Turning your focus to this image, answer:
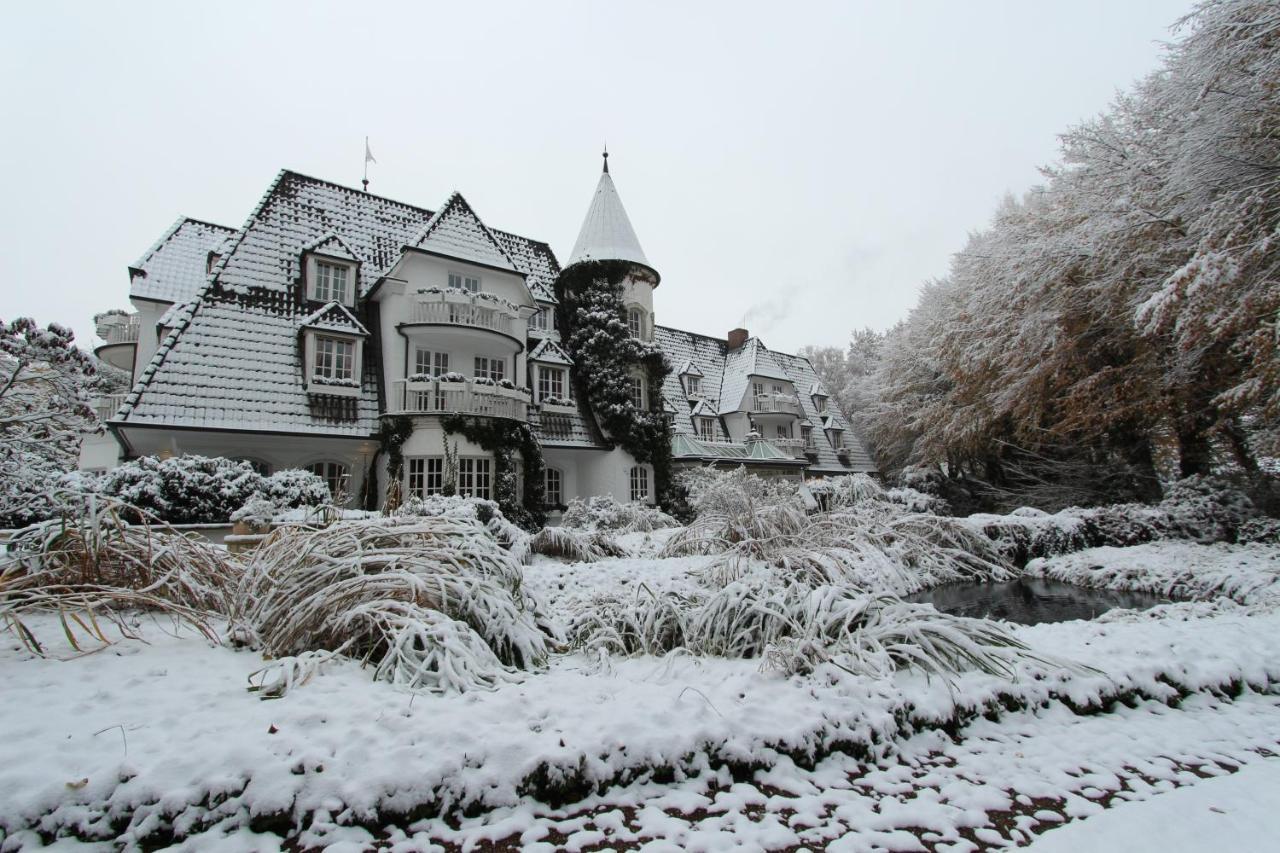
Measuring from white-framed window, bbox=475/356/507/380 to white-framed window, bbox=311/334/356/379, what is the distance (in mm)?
3539

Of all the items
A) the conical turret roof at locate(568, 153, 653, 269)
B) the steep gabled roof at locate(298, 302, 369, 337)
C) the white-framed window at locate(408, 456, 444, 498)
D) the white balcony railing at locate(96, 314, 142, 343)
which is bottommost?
the white-framed window at locate(408, 456, 444, 498)

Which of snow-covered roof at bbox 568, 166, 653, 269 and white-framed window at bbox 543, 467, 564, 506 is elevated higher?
snow-covered roof at bbox 568, 166, 653, 269

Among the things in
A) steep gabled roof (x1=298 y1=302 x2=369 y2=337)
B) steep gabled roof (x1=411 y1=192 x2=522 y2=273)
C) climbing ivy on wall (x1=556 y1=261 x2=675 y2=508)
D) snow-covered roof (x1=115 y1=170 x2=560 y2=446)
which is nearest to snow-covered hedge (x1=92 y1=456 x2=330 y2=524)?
snow-covered roof (x1=115 y1=170 x2=560 y2=446)

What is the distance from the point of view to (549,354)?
753 inches

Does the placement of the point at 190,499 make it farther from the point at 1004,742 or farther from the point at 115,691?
the point at 1004,742

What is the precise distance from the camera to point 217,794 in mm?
2225

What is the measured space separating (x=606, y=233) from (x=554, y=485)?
10.3 m

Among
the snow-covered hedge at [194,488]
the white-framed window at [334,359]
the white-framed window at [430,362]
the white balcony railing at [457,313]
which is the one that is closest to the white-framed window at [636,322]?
the white balcony railing at [457,313]

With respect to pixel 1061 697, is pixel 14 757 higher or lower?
higher

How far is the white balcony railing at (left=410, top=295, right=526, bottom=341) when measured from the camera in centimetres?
1622

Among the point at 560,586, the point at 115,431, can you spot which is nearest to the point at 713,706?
the point at 560,586

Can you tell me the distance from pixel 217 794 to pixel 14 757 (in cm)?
84

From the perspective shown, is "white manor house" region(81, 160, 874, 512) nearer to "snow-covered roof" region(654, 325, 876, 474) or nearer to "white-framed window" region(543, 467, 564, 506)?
"white-framed window" region(543, 467, 564, 506)

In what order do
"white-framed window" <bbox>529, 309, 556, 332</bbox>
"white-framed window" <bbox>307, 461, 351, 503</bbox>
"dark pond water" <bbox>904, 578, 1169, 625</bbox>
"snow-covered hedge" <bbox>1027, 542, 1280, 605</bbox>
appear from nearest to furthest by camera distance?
"dark pond water" <bbox>904, 578, 1169, 625</bbox> → "snow-covered hedge" <bbox>1027, 542, 1280, 605</bbox> → "white-framed window" <bbox>307, 461, 351, 503</bbox> → "white-framed window" <bbox>529, 309, 556, 332</bbox>
